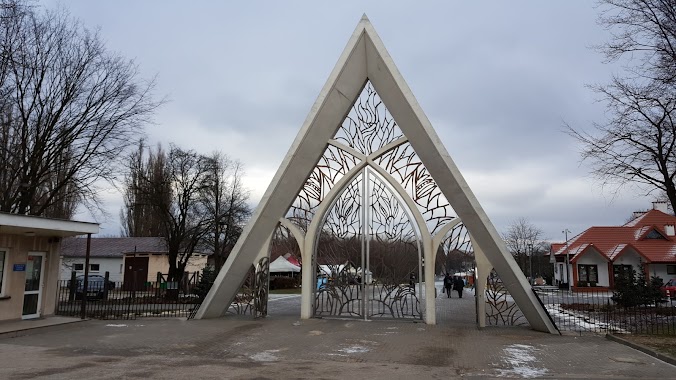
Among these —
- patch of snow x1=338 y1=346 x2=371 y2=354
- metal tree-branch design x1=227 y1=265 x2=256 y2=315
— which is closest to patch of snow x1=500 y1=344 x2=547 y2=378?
patch of snow x1=338 y1=346 x2=371 y2=354

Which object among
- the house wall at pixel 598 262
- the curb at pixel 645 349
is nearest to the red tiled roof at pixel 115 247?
the curb at pixel 645 349

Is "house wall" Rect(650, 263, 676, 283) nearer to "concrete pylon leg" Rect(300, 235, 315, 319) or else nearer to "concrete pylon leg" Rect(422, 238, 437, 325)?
"concrete pylon leg" Rect(422, 238, 437, 325)

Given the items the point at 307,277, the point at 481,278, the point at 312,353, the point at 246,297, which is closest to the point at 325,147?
the point at 307,277

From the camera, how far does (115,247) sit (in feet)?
126

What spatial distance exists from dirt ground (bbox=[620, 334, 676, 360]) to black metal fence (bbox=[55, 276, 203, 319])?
1296cm

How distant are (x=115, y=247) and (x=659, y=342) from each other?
123 ft

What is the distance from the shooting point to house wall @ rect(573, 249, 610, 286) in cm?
3719

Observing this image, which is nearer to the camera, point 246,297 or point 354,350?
point 354,350

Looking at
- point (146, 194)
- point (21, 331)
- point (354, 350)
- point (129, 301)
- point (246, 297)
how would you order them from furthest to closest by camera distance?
1. point (146, 194)
2. point (129, 301)
3. point (246, 297)
4. point (21, 331)
5. point (354, 350)

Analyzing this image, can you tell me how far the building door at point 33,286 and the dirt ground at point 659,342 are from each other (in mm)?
16746

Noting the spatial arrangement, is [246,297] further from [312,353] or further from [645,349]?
[645,349]

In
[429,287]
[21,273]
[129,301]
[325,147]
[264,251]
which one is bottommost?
[129,301]

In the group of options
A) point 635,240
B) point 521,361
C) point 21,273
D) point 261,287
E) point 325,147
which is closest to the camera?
point 521,361

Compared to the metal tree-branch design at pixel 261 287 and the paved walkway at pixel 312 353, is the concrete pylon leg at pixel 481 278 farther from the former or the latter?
the metal tree-branch design at pixel 261 287
